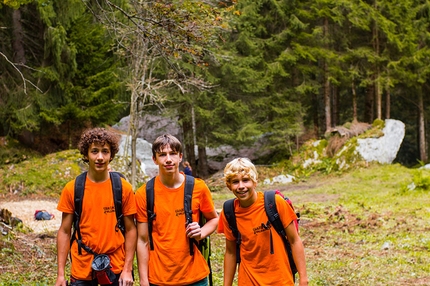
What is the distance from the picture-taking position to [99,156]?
3.46 m

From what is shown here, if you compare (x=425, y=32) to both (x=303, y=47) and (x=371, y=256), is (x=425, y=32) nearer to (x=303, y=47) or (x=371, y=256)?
(x=303, y=47)

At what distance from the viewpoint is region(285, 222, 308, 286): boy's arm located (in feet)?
11.2

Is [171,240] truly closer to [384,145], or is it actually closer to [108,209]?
[108,209]

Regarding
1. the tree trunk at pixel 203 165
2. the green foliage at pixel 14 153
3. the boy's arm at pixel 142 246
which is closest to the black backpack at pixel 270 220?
the boy's arm at pixel 142 246

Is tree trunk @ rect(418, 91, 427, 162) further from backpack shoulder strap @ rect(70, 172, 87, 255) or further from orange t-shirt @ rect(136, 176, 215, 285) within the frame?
backpack shoulder strap @ rect(70, 172, 87, 255)

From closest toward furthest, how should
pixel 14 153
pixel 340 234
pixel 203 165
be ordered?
pixel 340 234
pixel 14 153
pixel 203 165

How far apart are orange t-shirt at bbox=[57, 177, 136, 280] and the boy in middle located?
0.53 ft

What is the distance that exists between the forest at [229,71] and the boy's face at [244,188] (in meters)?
11.5

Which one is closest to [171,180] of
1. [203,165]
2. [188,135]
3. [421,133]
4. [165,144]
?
[165,144]

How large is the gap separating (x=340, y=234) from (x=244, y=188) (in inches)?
268

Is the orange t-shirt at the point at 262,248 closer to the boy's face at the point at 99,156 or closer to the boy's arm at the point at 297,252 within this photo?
the boy's arm at the point at 297,252

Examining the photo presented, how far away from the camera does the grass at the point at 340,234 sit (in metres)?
6.55

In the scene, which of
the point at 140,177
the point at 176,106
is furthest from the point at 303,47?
the point at 140,177

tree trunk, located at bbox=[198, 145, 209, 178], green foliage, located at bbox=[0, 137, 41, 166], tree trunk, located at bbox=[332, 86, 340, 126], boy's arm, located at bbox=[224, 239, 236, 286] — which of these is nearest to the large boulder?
tree trunk, located at bbox=[332, 86, 340, 126]
